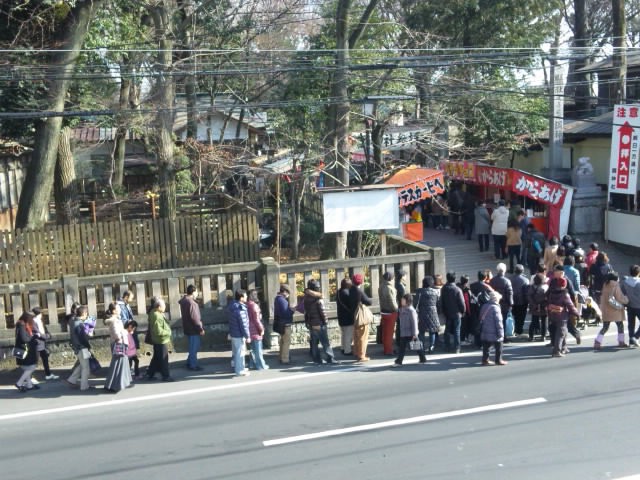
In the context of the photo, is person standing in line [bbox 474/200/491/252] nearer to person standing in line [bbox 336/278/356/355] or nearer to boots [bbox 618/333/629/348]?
boots [bbox 618/333/629/348]

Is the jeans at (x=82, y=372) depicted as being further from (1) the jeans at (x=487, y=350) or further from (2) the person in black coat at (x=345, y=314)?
(1) the jeans at (x=487, y=350)

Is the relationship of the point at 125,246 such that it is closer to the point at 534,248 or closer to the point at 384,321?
the point at 384,321

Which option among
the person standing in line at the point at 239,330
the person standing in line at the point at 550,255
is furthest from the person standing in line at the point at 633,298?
the person standing in line at the point at 239,330

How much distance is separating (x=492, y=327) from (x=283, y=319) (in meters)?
3.36

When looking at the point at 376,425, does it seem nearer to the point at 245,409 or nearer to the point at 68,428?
the point at 245,409

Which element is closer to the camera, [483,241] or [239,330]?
[239,330]

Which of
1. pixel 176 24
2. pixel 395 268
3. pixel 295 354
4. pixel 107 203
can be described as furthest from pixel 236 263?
pixel 176 24

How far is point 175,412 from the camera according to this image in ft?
35.5

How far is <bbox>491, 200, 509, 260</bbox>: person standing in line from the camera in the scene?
1973cm

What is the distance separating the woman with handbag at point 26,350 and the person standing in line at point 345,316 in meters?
4.86

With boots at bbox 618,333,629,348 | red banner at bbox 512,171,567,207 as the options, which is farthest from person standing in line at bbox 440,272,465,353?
red banner at bbox 512,171,567,207

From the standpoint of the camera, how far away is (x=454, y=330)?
43.7 ft

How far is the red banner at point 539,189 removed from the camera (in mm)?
20766

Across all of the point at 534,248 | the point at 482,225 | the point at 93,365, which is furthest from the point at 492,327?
the point at 482,225
